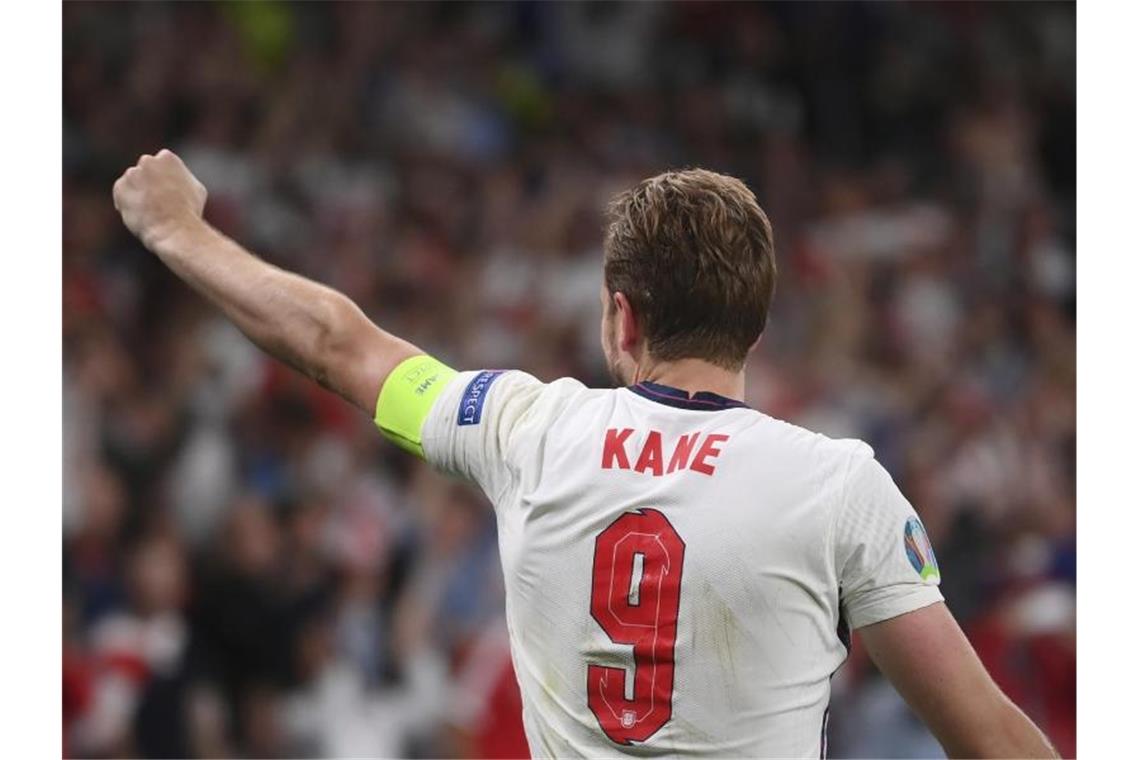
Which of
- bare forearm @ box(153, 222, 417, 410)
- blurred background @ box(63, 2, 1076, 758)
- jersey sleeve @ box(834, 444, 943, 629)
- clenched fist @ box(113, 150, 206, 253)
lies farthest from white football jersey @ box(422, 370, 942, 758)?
blurred background @ box(63, 2, 1076, 758)

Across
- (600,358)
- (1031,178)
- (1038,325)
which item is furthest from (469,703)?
(1031,178)

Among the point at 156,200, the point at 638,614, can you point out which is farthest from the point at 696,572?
the point at 156,200

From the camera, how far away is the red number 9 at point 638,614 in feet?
6.81

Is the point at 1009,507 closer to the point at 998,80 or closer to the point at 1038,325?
the point at 1038,325

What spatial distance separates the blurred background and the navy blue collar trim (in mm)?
4086

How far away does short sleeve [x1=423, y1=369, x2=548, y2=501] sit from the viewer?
2236 mm

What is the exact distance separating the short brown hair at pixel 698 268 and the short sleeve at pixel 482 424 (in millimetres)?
223

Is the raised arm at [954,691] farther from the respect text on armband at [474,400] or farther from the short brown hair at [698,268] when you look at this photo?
the respect text on armband at [474,400]

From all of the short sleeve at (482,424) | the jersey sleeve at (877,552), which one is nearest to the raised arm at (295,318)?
the short sleeve at (482,424)

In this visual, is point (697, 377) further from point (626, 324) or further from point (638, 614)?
point (638, 614)

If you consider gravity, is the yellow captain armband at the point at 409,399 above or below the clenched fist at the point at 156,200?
below

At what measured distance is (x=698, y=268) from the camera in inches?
A: 85.3

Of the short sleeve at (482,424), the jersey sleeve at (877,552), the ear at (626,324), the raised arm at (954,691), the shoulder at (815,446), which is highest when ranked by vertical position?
the ear at (626,324)

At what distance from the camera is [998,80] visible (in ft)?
29.7
